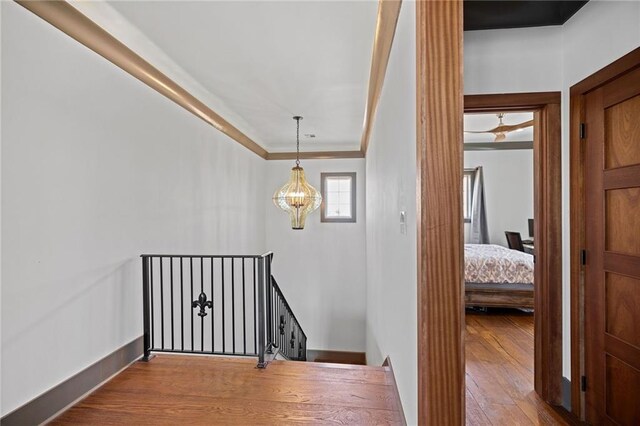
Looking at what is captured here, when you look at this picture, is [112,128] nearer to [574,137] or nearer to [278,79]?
[278,79]

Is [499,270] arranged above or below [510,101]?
below

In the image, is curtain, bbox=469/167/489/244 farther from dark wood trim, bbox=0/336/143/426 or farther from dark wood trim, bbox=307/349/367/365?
dark wood trim, bbox=0/336/143/426

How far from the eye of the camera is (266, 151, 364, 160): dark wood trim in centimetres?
586

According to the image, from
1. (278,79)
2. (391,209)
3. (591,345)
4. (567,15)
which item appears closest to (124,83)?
(278,79)

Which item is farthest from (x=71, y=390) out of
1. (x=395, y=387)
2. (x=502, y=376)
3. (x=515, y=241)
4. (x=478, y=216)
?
(x=478, y=216)

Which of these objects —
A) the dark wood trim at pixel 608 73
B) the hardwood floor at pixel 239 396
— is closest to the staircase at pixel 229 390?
the hardwood floor at pixel 239 396

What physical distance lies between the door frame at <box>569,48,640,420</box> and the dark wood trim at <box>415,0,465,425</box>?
5.07ft

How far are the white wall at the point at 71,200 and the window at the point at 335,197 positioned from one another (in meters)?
3.28

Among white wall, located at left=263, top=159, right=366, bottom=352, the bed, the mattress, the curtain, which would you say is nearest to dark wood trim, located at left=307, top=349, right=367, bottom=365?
white wall, located at left=263, top=159, right=366, bottom=352

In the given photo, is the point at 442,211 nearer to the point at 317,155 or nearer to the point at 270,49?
the point at 270,49

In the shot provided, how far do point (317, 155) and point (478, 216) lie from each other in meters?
3.58

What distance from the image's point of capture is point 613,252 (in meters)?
1.88

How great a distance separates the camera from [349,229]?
19.3 ft

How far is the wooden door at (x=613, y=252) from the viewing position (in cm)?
176
